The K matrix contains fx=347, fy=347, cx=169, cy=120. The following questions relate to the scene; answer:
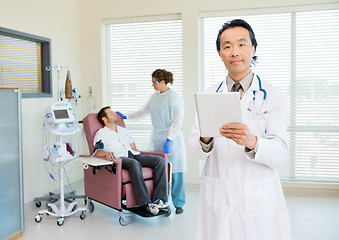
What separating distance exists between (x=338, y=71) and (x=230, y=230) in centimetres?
355

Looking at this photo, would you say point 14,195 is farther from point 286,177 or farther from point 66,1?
point 286,177

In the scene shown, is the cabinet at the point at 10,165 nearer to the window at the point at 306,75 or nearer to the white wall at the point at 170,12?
the white wall at the point at 170,12

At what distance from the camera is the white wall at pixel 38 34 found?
3754mm

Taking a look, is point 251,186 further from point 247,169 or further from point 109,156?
point 109,156

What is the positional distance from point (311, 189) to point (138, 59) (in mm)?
2873

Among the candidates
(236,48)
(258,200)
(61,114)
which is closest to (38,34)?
(61,114)

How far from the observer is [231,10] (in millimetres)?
4469

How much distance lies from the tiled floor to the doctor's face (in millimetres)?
2143

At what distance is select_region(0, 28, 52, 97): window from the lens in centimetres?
362

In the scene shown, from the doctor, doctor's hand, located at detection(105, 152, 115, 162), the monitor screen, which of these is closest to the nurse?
doctor's hand, located at detection(105, 152, 115, 162)

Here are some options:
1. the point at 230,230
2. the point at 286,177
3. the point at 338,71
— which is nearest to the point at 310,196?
the point at 286,177

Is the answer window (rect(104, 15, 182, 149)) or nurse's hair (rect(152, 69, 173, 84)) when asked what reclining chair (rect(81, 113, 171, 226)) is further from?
window (rect(104, 15, 182, 149))

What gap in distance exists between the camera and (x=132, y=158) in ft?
12.3

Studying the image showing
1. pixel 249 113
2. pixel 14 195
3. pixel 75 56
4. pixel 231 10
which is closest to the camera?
pixel 249 113
